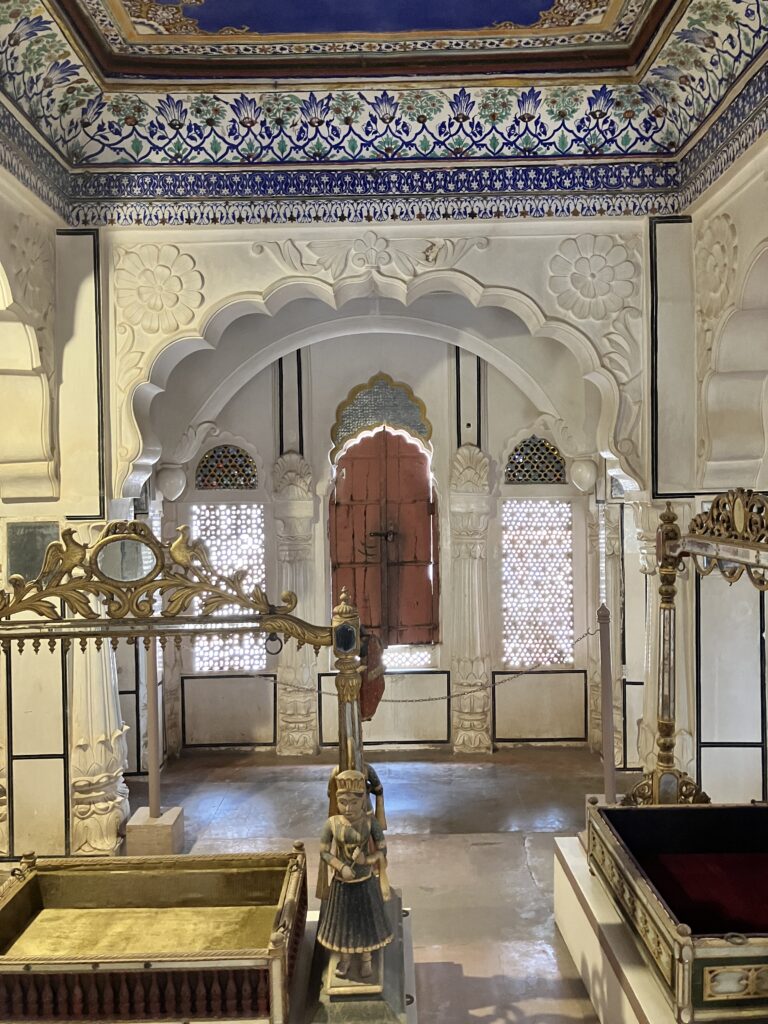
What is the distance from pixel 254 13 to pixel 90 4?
72cm

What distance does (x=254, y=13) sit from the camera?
4172mm

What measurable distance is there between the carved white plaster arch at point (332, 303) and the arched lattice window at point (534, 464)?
7.57 feet

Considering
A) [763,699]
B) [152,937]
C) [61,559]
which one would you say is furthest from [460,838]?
[61,559]

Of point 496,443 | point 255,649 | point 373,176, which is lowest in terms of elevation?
point 255,649

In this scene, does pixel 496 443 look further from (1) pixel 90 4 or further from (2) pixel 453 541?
(1) pixel 90 4

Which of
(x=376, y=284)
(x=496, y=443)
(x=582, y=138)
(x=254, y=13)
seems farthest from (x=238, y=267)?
(x=496, y=443)

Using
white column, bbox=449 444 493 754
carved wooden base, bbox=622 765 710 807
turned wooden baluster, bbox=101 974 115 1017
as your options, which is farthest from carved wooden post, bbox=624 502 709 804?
white column, bbox=449 444 493 754

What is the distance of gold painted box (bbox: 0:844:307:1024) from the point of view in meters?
3.16

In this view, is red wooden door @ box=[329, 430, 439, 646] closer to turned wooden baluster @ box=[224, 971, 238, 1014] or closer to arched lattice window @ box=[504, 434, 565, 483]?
arched lattice window @ box=[504, 434, 565, 483]

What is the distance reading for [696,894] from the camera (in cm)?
379

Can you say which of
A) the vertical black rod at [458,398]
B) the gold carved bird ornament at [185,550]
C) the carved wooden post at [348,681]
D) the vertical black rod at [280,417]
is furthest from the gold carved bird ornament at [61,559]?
the vertical black rod at [458,398]

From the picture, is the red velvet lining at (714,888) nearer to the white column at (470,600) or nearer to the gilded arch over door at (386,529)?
the white column at (470,600)

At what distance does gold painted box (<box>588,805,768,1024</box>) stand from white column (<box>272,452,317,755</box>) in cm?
364

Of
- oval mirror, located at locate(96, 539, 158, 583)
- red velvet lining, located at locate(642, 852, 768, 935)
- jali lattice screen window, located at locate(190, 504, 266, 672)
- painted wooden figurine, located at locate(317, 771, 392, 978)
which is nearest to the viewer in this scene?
painted wooden figurine, located at locate(317, 771, 392, 978)
